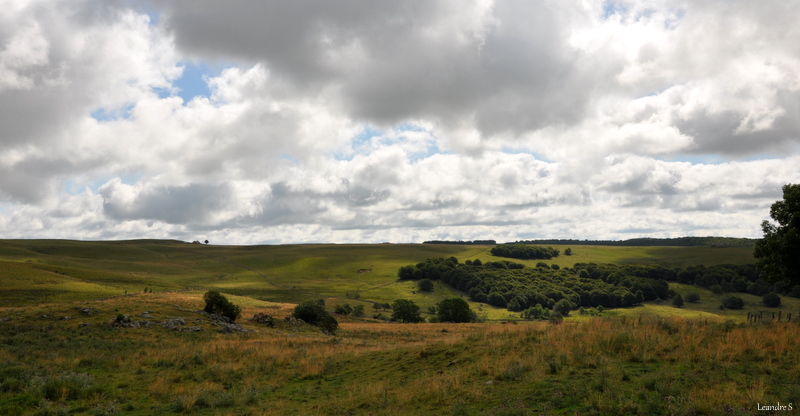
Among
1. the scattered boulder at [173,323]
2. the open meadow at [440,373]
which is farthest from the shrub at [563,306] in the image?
the open meadow at [440,373]

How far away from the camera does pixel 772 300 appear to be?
129m

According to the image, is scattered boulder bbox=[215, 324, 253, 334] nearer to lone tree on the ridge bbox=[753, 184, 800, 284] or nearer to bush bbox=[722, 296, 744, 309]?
lone tree on the ridge bbox=[753, 184, 800, 284]

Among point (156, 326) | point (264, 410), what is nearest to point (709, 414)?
point (264, 410)

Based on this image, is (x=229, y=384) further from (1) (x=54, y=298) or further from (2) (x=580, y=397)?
(1) (x=54, y=298)

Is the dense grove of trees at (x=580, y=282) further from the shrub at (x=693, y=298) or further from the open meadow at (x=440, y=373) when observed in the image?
the open meadow at (x=440, y=373)

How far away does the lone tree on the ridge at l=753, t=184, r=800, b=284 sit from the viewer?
29.7 metres

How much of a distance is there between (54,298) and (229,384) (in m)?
69.3

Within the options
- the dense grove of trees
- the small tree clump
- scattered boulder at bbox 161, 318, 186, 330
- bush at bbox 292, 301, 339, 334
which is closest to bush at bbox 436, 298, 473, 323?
bush at bbox 292, 301, 339, 334

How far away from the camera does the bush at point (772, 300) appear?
5054 inches

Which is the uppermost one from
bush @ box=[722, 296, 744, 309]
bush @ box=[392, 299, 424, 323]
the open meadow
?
the open meadow

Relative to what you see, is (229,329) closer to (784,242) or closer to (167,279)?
(784,242)

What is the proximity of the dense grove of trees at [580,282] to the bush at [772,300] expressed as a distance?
16.8 ft

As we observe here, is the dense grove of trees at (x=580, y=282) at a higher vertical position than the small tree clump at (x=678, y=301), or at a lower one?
higher

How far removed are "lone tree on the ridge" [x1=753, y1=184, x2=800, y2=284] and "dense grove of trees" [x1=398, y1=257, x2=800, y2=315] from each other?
112071mm
